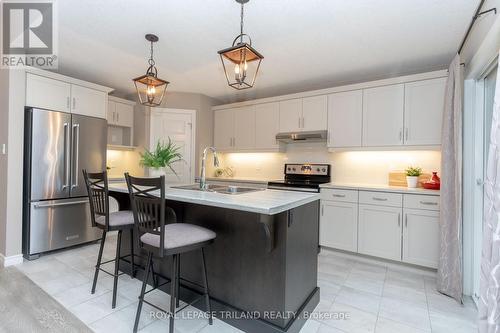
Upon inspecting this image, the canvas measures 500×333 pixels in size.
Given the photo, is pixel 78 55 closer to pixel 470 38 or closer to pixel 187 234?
pixel 187 234

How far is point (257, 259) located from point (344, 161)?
105 inches

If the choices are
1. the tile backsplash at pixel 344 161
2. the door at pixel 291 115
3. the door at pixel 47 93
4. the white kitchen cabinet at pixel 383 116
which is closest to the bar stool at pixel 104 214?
the door at pixel 47 93

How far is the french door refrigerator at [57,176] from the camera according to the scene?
3006mm

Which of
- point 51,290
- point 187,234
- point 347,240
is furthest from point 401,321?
point 51,290

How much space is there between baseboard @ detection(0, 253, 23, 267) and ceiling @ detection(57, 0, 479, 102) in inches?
95.7

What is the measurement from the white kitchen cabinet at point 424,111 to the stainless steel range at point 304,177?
3.98 ft

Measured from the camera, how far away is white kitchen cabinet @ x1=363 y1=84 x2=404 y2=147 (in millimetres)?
3281

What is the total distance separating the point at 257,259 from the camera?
184 centimetres

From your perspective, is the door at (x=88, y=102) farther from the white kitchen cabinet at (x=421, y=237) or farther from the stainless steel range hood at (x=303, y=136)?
the white kitchen cabinet at (x=421, y=237)

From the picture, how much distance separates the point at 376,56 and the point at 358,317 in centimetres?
277

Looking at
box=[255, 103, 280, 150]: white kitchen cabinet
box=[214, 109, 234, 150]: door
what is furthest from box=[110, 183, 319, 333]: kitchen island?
box=[214, 109, 234, 150]: door

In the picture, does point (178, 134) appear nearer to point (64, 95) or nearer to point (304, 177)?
point (64, 95)

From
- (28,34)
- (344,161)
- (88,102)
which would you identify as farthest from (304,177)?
(28,34)

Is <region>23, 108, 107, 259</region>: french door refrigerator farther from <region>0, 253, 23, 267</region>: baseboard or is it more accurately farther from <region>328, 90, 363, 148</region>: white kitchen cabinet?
<region>328, 90, 363, 148</region>: white kitchen cabinet
